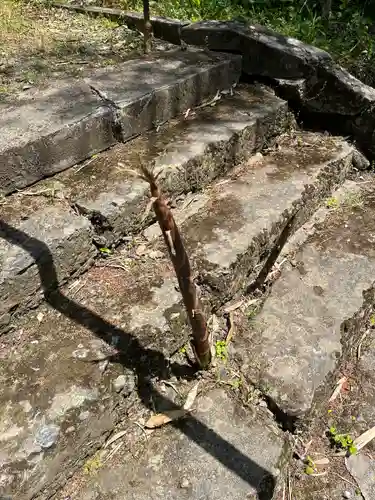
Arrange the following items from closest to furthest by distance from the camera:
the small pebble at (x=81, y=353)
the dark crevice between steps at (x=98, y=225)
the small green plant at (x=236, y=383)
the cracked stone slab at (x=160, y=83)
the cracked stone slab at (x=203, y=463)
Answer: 1. the cracked stone slab at (x=203, y=463)
2. the small pebble at (x=81, y=353)
3. the small green plant at (x=236, y=383)
4. the dark crevice between steps at (x=98, y=225)
5. the cracked stone slab at (x=160, y=83)

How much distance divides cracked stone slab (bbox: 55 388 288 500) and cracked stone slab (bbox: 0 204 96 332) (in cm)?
72

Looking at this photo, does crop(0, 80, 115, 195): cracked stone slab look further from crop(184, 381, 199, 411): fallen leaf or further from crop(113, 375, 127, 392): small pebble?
crop(184, 381, 199, 411): fallen leaf

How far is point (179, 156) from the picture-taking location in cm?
262

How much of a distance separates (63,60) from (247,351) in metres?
2.29

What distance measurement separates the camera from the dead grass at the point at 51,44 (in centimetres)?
309

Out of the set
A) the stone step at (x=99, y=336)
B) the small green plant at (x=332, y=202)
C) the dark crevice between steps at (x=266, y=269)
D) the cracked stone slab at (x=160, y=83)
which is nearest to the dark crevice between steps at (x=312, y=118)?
the cracked stone slab at (x=160, y=83)

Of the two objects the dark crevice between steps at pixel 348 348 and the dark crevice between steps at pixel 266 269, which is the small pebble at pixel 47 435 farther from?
the dark crevice between steps at pixel 266 269

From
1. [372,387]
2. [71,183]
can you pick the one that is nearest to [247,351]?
[372,387]

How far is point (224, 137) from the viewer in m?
2.81

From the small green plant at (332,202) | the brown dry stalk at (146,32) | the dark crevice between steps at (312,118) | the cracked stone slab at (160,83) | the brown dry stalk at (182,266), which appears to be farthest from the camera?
the dark crevice between steps at (312,118)

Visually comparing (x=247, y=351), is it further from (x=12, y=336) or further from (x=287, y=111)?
(x=287, y=111)

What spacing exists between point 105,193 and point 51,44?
1.79 metres

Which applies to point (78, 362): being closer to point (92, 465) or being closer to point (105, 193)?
point (92, 465)

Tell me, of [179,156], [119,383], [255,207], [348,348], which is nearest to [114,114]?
[179,156]
